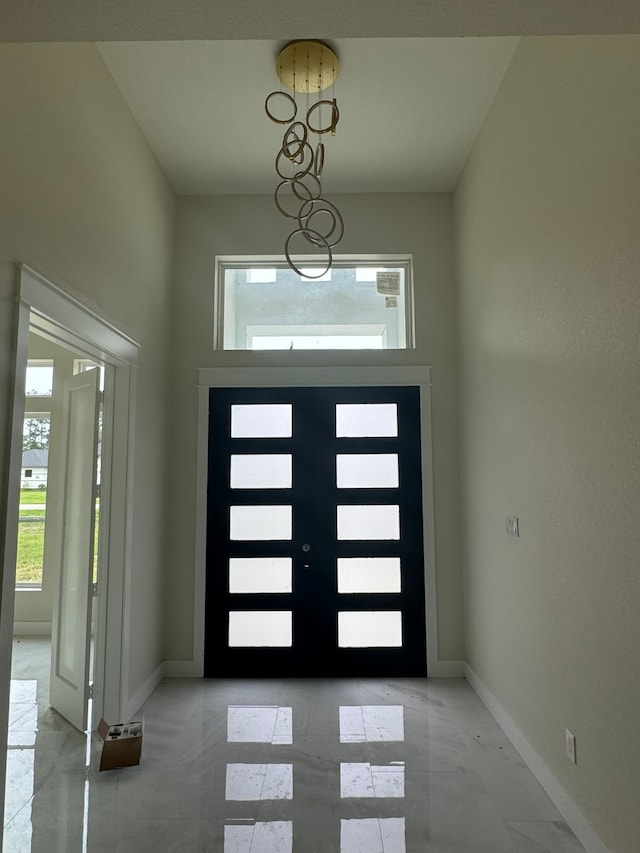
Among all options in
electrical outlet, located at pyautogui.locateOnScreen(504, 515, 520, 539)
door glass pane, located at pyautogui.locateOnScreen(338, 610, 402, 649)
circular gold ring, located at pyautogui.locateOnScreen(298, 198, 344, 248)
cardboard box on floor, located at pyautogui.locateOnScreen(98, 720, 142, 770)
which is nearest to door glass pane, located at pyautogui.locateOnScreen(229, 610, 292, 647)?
door glass pane, located at pyautogui.locateOnScreen(338, 610, 402, 649)

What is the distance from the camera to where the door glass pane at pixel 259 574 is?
396 cm

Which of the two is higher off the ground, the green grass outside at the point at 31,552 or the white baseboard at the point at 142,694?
the green grass outside at the point at 31,552

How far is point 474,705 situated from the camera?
3379mm

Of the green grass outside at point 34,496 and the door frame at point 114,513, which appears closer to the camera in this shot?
the door frame at point 114,513

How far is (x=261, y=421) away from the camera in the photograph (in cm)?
411

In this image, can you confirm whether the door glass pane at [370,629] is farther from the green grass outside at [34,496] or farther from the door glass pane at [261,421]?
the green grass outside at [34,496]

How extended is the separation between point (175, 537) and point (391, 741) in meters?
1.99

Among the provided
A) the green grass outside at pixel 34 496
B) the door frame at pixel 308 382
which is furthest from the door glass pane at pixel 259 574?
the green grass outside at pixel 34 496

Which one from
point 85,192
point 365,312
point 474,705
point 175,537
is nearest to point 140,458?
point 175,537

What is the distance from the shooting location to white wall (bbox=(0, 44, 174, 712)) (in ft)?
6.64

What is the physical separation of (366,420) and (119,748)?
8.34 feet

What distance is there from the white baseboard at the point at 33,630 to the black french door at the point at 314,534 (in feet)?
6.82

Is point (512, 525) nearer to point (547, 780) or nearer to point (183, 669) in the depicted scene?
point (547, 780)

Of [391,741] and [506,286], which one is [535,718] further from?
[506,286]
